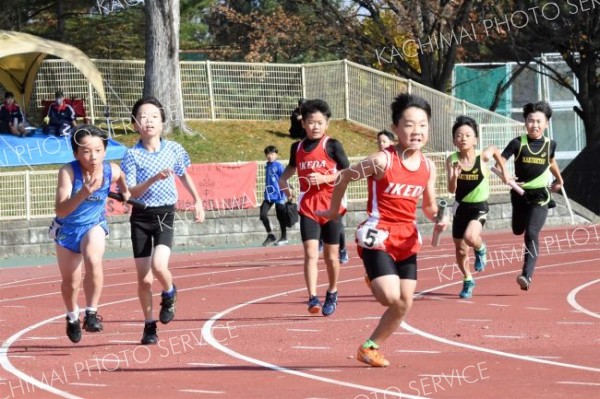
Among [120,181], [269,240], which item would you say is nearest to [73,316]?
[120,181]

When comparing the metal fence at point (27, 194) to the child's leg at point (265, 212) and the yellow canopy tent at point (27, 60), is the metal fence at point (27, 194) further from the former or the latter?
the yellow canopy tent at point (27, 60)

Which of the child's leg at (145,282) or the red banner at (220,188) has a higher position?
the child's leg at (145,282)

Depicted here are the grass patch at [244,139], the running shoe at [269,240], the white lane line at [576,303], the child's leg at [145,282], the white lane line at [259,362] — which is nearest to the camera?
the white lane line at [259,362]

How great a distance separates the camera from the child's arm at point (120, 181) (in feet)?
32.9

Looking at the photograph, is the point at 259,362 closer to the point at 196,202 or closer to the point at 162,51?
the point at 196,202

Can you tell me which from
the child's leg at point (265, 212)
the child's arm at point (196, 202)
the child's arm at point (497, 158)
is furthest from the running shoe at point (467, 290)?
the child's leg at point (265, 212)

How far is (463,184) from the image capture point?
1385 cm

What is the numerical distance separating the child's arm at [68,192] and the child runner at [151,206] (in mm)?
688

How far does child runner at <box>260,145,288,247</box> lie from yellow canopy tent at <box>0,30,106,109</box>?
7.62 m

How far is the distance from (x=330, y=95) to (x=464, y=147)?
71.5 ft

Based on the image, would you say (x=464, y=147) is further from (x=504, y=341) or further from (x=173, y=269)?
(x=173, y=269)

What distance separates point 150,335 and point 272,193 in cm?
1448

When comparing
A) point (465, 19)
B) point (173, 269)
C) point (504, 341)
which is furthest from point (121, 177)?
point (465, 19)

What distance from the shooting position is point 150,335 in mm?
10312
